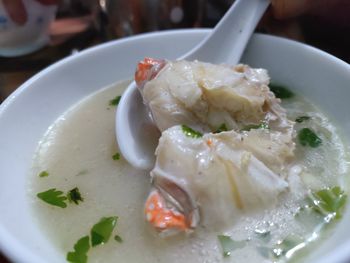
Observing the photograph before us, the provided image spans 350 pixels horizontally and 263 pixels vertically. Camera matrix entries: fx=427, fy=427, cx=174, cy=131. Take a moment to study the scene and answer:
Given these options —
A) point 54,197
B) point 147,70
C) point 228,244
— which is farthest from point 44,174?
point 228,244

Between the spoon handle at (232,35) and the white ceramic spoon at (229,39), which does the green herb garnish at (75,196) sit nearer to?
the white ceramic spoon at (229,39)

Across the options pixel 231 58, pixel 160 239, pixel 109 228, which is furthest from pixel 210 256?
pixel 231 58

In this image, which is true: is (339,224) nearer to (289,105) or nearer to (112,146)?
(289,105)

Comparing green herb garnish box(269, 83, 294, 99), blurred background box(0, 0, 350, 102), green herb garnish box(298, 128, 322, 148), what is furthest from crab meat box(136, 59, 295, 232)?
blurred background box(0, 0, 350, 102)

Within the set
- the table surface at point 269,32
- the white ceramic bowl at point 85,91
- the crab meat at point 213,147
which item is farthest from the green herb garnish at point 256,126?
the table surface at point 269,32

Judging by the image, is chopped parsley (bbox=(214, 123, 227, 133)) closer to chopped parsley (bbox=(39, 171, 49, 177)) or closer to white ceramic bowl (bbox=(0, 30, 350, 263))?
white ceramic bowl (bbox=(0, 30, 350, 263))
